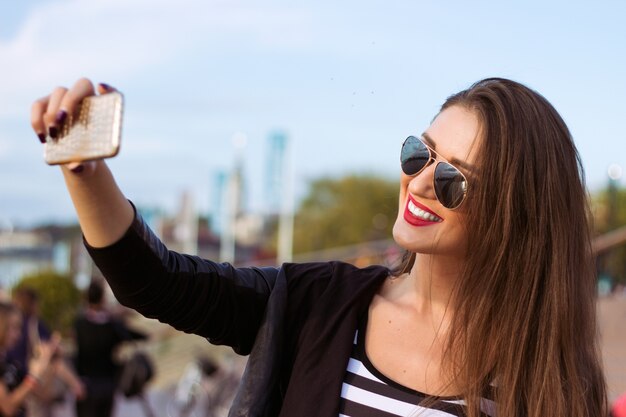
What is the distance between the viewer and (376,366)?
2.04 meters

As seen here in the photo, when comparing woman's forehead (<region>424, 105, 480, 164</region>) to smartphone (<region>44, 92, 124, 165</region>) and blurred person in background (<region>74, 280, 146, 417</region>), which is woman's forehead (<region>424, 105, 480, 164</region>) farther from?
blurred person in background (<region>74, 280, 146, 417</region>)

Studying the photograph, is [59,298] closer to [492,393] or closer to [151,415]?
[151,415]

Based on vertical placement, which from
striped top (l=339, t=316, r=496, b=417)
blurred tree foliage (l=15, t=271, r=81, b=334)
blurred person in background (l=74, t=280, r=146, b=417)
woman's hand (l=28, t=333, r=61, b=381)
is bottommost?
blurred tree foliage (l=15, t=271, r=81, b=334)

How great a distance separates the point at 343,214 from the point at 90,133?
47.0 m

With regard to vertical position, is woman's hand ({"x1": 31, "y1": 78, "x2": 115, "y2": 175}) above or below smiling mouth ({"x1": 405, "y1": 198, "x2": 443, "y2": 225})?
above

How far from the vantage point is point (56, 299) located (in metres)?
23.1

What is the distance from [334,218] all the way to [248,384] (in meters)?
46.5

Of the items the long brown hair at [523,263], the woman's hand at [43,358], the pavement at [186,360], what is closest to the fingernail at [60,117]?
the long brown hair at [523,263]

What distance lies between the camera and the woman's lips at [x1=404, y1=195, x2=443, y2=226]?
2070 millimetres

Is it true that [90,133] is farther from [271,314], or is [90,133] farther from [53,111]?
[271,314]

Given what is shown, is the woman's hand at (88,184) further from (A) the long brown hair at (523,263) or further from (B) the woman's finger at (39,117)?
(A) the long brown hair at (523,263)

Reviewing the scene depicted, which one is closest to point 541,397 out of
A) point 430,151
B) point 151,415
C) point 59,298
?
point 430,151

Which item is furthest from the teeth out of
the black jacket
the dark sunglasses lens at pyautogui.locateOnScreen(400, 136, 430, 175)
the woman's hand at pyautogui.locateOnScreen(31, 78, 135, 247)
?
the woman's hand at pyautogui.locateOnScreen(31, 78, 135, 247)

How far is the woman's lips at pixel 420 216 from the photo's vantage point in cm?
207
